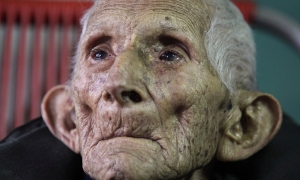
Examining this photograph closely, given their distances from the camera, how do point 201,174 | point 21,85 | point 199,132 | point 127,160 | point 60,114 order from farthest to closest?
point 21,85, point 60,114, point 201,174, point 199,132, point 127,160

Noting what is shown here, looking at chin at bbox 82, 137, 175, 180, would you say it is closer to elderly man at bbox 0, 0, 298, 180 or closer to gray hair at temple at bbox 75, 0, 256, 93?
elderly man at bbox 0, 0, 298, 180

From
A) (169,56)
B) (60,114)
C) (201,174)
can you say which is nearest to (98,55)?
(169,56)

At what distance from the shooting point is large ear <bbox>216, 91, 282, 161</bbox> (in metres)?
1.17

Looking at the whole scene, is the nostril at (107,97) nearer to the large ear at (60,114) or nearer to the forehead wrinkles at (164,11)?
the forehead wrinkles at (164,11)

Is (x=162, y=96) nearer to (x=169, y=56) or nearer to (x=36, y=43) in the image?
(x=169, y=56)

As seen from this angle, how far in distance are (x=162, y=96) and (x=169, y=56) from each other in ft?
0.39

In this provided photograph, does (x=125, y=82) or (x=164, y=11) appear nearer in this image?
(x=125, y=82)

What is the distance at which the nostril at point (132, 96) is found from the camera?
958 millimetres

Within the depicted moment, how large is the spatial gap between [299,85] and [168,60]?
166 cm

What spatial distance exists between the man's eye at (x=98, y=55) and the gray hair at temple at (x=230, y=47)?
13cm

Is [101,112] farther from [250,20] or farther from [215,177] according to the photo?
[250,20]

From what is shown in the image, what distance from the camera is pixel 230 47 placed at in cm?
120

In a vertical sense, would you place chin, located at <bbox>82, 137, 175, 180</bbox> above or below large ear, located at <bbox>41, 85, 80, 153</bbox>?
above

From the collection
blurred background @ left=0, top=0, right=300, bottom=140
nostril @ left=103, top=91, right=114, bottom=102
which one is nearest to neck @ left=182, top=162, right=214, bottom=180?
nostril @ left=103, top=91, right=114, bottom=102
